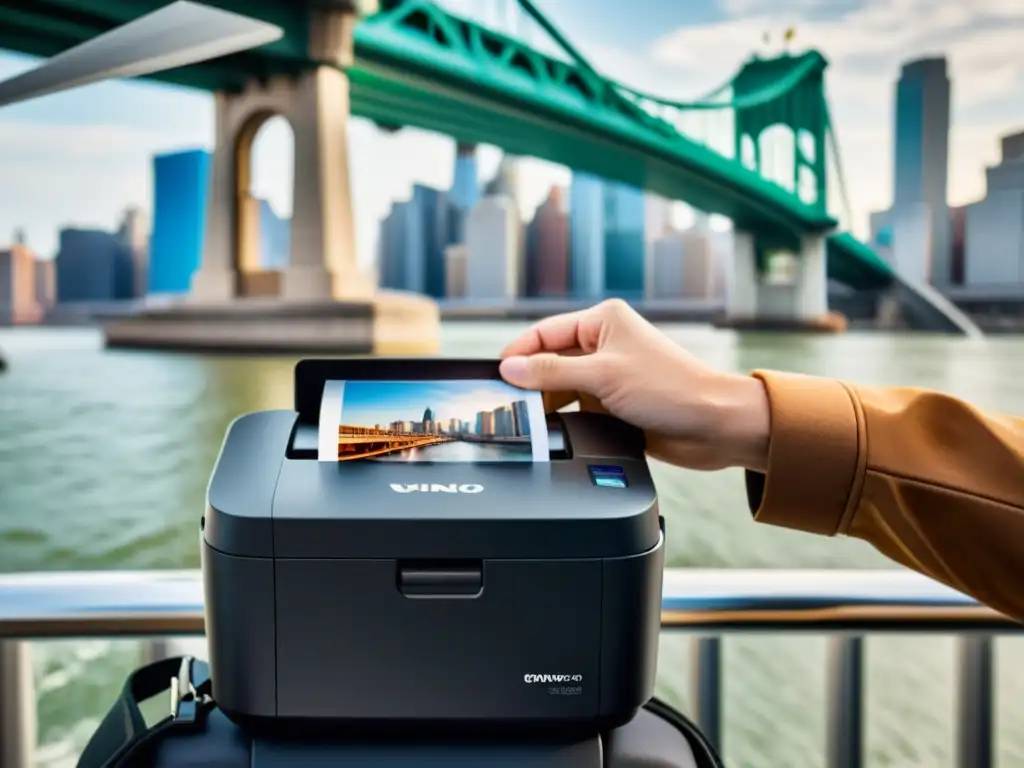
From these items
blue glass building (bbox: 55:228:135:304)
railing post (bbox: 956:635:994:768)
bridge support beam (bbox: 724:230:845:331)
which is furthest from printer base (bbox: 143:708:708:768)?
bridge support beam (bbox: 724:230:845:331)

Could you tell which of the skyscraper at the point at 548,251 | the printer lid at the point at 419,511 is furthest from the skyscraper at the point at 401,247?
the printer lid at the point at 419,511

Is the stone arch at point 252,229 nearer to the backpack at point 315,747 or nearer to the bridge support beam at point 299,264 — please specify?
the bridge support beam at point 299,264

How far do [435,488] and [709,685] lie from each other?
1.30ft

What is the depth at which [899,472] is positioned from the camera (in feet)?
1.55

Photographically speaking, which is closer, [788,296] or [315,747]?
[315,747]

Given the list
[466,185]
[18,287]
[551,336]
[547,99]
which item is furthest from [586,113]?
[551,336]

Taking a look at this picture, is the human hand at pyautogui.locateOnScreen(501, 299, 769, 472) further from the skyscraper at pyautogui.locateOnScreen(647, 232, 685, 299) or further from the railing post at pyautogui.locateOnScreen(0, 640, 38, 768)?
the skyscraper at pyautogui.locateOnScreen(647, 232, 685, 299)

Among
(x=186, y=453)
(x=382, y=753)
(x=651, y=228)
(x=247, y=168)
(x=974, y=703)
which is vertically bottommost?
(x=186, y=453)

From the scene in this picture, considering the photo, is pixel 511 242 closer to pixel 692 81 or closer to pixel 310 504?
pixel 692 81

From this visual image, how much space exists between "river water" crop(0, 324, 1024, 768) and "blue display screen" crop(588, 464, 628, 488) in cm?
190

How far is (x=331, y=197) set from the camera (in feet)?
9.41

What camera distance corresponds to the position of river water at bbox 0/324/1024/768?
2.44 metres

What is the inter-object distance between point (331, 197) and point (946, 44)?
6.40 feet

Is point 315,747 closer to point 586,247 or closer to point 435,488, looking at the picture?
point 435,488
